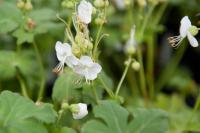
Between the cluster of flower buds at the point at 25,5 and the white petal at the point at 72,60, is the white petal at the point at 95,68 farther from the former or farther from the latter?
the cluster of flower buds at the point at 25,5

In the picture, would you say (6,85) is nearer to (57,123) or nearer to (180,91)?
(57,123)

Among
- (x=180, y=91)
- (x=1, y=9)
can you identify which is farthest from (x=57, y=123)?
(x=180, y=91)

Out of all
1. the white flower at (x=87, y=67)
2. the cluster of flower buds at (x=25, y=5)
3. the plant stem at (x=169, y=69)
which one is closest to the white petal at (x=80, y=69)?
the white flower at (x=87, y=67)

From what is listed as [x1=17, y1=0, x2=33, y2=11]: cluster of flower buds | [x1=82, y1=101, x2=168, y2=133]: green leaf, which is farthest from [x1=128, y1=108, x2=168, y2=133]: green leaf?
[x1=17, y1=0, x2=33, y2=11]: cluster of flower buds

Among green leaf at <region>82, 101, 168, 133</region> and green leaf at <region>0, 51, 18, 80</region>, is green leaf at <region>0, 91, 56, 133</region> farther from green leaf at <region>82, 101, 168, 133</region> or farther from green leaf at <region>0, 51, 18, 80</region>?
green leaf at <region>0, 51, 18, 80</region>

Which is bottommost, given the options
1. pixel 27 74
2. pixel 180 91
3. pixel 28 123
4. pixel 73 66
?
pixel 180 91

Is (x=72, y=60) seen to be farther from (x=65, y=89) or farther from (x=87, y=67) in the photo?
(x=65, y=89)
